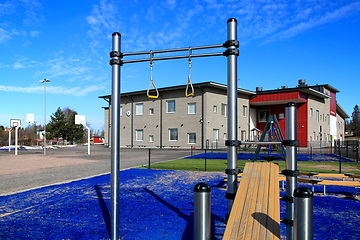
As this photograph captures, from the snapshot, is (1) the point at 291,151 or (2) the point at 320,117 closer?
(1) the point at 291,151

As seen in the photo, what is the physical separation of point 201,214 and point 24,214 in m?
5.30

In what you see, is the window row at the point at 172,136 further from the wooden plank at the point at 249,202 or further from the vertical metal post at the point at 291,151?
the vertical metal post at the point at 291,151


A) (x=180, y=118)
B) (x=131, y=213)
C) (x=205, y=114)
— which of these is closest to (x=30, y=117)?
(x=180, y=118)

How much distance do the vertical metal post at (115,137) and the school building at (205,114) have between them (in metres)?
29.6

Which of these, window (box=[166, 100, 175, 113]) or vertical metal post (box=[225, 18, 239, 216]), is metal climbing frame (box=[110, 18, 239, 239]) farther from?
window (box=[166, 100, 175, 113])

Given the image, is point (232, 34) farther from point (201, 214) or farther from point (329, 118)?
point (329, 118)

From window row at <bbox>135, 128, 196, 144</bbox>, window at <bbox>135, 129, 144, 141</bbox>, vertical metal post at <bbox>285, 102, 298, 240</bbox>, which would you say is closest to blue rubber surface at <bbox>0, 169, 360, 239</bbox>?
vertical metal post at <bbox>285, 102, 298, 240</bbox>

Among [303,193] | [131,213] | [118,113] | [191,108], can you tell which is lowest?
[131,213]

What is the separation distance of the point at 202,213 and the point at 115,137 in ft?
8.47

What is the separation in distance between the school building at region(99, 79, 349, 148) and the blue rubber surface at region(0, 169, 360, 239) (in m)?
26.0

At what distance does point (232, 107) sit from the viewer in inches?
173

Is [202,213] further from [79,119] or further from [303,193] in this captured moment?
[79,119]

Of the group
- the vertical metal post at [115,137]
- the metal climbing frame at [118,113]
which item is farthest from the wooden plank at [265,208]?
the vertical metal post at [115,137]

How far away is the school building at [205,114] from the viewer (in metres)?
35.1
